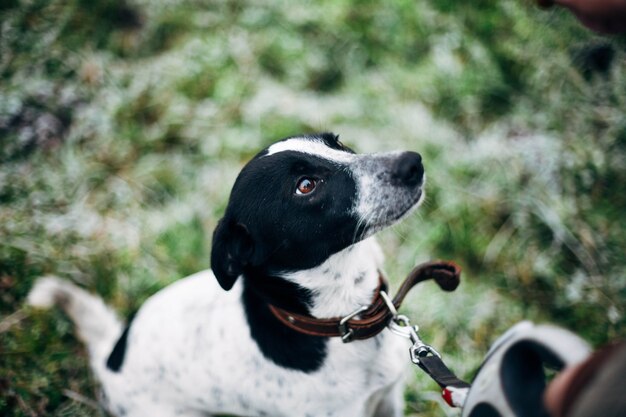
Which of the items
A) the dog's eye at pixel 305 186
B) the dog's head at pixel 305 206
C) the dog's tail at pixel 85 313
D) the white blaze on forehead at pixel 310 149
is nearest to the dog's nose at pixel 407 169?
the dog's head at pixel 305 206

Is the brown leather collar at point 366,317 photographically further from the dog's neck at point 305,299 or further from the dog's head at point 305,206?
the dog's head at point 305,206

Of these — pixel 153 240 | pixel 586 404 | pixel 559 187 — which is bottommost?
pixel 153 240

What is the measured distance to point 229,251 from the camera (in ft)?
6.34

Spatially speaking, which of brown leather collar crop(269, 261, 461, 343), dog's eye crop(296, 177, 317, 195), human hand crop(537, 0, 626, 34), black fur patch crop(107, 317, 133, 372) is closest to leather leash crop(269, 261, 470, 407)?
brown leather collar crop(269, 261, 461, 343)

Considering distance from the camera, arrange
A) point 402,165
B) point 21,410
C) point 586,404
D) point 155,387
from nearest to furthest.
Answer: point 586,404, point 402,165, point 155,387, point 21,410

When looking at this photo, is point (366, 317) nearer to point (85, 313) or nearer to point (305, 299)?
point (305, 299)

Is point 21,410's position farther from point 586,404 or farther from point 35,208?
point 586,404

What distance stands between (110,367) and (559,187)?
9.25ft

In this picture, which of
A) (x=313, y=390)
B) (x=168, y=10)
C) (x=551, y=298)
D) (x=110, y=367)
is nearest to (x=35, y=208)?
(x=110, y=367)

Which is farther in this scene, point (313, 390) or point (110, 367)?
point (110, 367)

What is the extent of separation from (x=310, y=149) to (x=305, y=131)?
1.79m

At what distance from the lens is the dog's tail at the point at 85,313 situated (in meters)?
2.57

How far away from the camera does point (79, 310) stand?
2680 millimetres

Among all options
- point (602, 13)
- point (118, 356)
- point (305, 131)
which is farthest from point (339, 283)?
point (305, 131)
